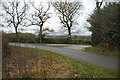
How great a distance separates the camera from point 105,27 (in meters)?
8.12

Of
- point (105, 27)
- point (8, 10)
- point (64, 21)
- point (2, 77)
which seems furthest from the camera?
point (64, 21)

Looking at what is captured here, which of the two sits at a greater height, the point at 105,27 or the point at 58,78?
the point at 105,27

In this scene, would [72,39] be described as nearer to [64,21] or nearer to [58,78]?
[64,21]

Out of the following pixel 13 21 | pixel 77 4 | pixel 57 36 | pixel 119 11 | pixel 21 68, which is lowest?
pixel 21 68

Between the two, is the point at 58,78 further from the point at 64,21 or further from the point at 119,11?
the point at 64,21

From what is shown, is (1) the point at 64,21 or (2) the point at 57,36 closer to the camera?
(2) the point at 57,36

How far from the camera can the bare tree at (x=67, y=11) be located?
2313 centimetres

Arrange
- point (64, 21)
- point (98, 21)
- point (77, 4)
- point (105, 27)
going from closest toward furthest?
point (105, 27), point (98, 21), point (77, 4), point (64, 21)

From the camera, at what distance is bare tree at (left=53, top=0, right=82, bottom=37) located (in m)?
23.1

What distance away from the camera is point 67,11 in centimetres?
2372

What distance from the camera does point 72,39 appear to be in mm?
22078

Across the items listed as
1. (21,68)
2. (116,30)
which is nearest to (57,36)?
(116,30)

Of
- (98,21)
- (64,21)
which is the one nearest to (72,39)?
(64,21)

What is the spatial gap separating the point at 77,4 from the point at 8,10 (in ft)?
51.0
